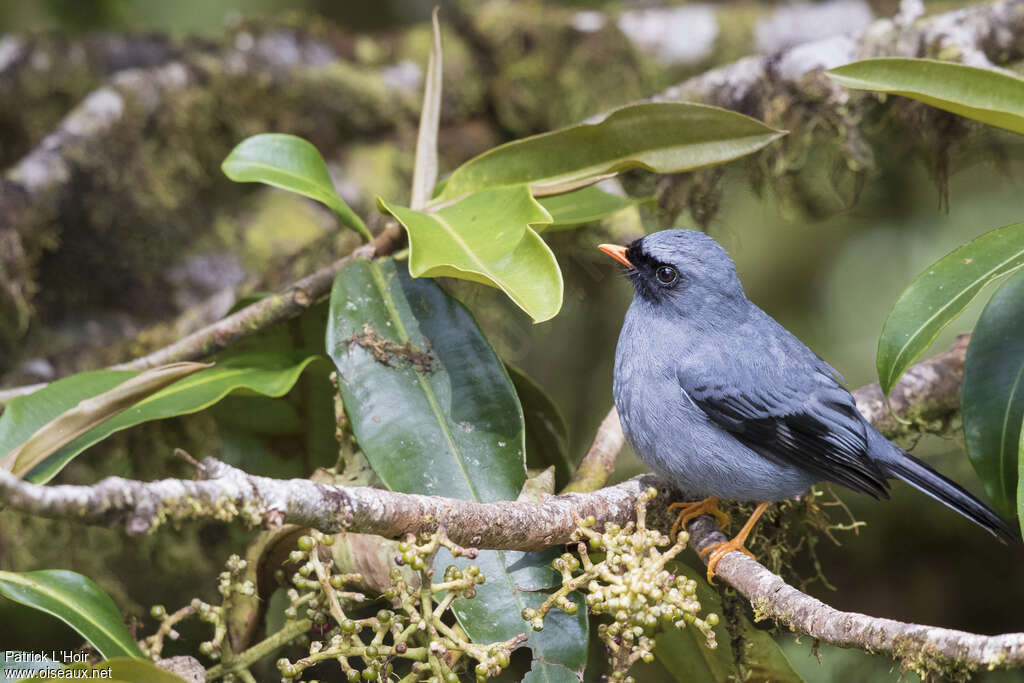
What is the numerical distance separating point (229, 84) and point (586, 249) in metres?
1.90

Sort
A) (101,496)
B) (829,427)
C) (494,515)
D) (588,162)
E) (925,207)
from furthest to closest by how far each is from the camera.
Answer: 1. (925,207)
2. (588,162)
3. (829,427)
4. (494,515)
5. (101,496)

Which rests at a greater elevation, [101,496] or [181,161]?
[181,161]

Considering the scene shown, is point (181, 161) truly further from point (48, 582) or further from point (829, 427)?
point (829, 427)

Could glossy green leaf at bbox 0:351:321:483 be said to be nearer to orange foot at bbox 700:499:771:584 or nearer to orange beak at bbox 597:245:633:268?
orange beak at bbox 597:245:633:268

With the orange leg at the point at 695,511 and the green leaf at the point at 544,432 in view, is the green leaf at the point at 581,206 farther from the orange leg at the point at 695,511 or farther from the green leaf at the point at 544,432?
the orange leg at the point at 695,511

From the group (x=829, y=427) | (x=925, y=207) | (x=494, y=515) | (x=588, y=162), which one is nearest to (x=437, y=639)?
(x=494, y=515)

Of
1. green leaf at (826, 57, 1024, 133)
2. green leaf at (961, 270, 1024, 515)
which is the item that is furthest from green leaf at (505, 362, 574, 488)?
green leaf at (826, 57, 1024, 133)

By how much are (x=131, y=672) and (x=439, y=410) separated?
1017 mm

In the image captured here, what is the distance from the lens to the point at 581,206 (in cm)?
307

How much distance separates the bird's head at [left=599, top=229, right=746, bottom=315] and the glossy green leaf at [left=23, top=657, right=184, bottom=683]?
169 cm

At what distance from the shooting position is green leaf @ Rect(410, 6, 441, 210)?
119 inches

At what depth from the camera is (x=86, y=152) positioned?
12.9 feet

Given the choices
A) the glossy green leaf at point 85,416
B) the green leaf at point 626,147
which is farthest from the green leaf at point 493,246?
the glossy green leaf at point 85,416

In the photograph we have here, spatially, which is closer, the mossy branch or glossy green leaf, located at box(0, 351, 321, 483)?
the mossy branch
